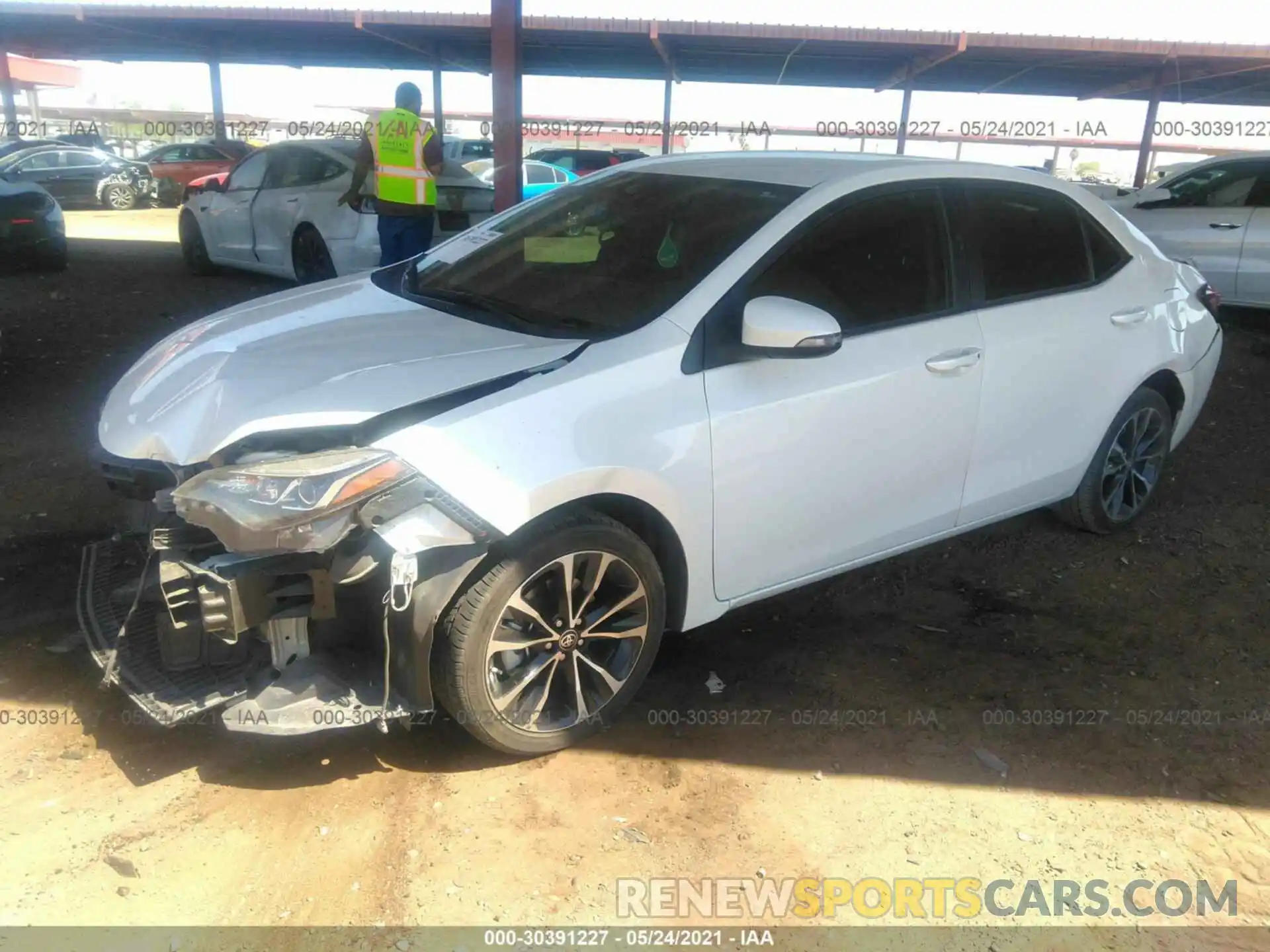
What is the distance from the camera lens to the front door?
309 centimetres

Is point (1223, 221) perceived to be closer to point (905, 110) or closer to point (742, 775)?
point (742, 775)

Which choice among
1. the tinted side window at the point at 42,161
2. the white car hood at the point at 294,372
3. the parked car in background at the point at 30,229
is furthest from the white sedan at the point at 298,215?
the tinted side window at the point at 42,161

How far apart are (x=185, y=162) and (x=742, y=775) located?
891 inches

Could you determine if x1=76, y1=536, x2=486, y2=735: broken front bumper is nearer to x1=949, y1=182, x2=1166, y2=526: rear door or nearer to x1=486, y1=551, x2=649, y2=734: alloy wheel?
x1=486, y1=551, x2=649, y2=734: alloy wheel

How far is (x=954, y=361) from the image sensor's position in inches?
139

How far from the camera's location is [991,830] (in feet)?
9.36

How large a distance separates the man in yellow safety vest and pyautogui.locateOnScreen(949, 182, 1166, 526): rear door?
179 inches

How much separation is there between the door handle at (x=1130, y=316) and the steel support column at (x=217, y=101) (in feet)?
79.6

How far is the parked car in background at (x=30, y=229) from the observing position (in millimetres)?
9297

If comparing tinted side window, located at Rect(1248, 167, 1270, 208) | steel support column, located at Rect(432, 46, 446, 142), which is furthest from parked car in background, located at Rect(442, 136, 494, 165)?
tinted side window, located at Rect(1248, 167, 1270, 208)

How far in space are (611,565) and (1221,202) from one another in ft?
26.5

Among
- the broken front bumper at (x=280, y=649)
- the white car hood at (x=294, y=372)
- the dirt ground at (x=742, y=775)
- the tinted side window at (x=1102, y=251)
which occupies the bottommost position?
the dirt ground at (x=742, y=775)

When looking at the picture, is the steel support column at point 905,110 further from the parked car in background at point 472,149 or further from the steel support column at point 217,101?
the steel support column at point 217,101

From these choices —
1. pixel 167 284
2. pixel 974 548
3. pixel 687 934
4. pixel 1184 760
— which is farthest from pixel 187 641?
pixel 167 284
